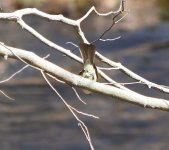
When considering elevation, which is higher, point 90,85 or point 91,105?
point 91,105

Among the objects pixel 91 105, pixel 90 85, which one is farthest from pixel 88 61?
pixel 91 105

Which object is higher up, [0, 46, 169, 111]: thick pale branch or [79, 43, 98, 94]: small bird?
[79, 43, 98, 94]: small bird

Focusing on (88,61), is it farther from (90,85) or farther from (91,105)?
(91,105)

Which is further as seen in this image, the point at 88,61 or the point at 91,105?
the point at 91,105

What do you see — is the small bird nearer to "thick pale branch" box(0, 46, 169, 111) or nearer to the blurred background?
"thick pale branch" box(0, 46, 169, 111)

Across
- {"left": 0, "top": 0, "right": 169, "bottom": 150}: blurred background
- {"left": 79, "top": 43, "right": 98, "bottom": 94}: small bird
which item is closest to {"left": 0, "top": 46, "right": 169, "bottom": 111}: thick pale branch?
{"left": 79, "top": 43, "right": 98, "bottom": 94}: small bird

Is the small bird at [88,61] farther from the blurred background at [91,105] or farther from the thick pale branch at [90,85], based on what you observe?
the blurred background at [91,105]
